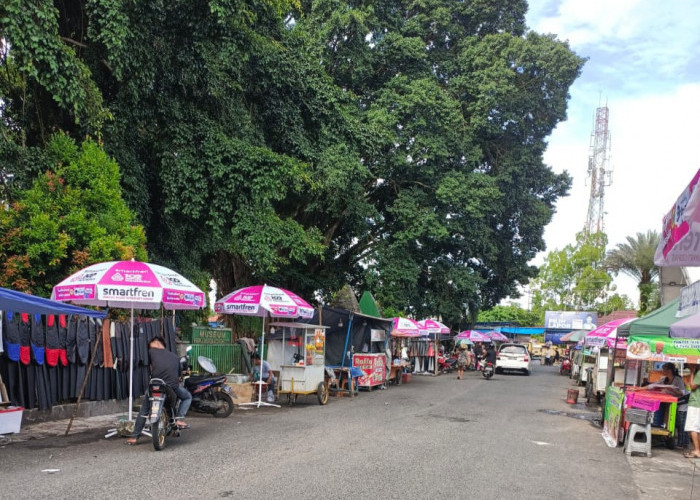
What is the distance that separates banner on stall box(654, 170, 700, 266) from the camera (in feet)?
16.0

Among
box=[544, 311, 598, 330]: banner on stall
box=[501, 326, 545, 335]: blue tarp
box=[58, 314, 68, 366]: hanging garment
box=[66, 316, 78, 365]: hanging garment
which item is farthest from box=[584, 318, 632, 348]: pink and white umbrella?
box=[544, 311, 598, 330]: banner on stall

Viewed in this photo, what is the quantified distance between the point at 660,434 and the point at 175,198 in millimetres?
11948

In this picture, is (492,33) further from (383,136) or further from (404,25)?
(383,136)

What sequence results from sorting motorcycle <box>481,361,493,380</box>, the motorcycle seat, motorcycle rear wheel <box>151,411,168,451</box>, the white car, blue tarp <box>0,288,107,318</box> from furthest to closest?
1. the white car
2. motorcycle <box>481,361,493,380</box>
3. the motorcycle seat
4. motorcycle rear wheel <box>151,411,168,451</box>
5. blue tarp <box>0,288,107,318</box>

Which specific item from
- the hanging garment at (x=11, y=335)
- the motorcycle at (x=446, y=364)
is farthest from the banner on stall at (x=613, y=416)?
the motorcycle at (x=446, y=364)

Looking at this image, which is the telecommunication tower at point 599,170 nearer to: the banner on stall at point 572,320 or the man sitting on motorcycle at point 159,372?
the banner on stall at point 572,320

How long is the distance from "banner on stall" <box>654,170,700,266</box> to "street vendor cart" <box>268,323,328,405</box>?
10937 millimetres

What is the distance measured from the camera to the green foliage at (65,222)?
1174cm

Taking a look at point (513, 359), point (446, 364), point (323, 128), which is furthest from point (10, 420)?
point (446, 364)

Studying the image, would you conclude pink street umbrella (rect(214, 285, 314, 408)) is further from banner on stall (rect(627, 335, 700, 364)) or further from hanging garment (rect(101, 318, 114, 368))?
banner on stall (rect(627, 335, 700, 364))

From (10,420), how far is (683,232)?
8799 millimetres

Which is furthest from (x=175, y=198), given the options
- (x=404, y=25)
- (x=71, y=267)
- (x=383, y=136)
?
(x=404, y=25)

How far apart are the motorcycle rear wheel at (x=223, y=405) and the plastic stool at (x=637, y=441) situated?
24.2ft

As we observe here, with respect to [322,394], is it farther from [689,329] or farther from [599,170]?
[599,170]
